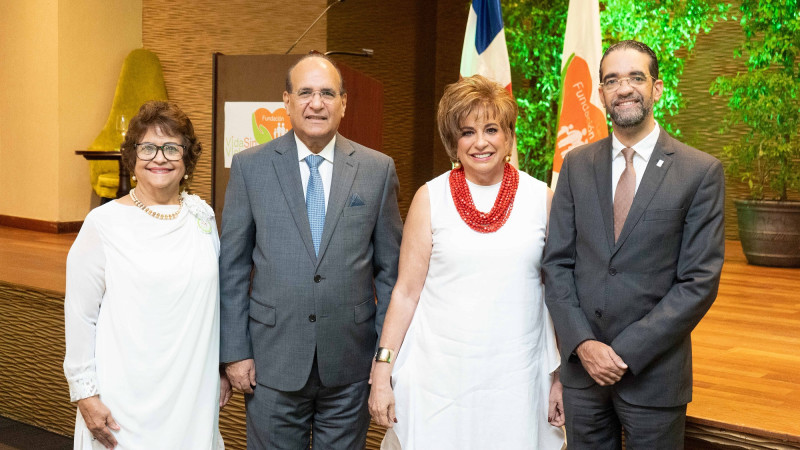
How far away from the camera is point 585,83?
467 centimetres

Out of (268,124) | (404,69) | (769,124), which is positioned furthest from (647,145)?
(404,69)

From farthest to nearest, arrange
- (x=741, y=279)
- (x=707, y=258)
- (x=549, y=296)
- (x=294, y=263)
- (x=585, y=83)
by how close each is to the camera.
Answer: (x=741, y=279) < (x=585, y=83) < (x=294, y=263) < (x=549, y=296) < (x=707, y=258)

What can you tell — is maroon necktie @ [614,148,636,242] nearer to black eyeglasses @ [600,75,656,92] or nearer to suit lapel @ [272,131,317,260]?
black eyeglasses @ [600,75,656,92]

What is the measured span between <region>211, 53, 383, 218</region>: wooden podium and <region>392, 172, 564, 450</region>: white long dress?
1903mm

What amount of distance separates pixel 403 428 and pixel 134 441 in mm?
726

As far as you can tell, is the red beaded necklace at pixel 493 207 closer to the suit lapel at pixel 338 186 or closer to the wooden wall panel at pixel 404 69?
the suit lapel at pixel 338 186

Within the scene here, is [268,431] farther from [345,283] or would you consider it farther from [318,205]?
[318,205]

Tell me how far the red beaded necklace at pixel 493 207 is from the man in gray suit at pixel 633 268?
139mm

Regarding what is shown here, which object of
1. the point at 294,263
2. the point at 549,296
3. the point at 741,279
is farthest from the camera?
the point at 741,279

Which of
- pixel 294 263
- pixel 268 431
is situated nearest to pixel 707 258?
pixel 294 263

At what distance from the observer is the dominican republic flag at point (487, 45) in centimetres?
478

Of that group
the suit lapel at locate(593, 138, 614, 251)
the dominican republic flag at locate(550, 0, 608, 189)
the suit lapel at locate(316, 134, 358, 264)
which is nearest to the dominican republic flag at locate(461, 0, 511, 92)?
the dominican republic flag at locate(550, 0, 608, 189)

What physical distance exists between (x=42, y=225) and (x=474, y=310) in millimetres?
6451

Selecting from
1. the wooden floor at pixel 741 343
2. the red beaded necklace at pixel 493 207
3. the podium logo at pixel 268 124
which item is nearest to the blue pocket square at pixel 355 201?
the red beaded necklace at pixel 493 207
